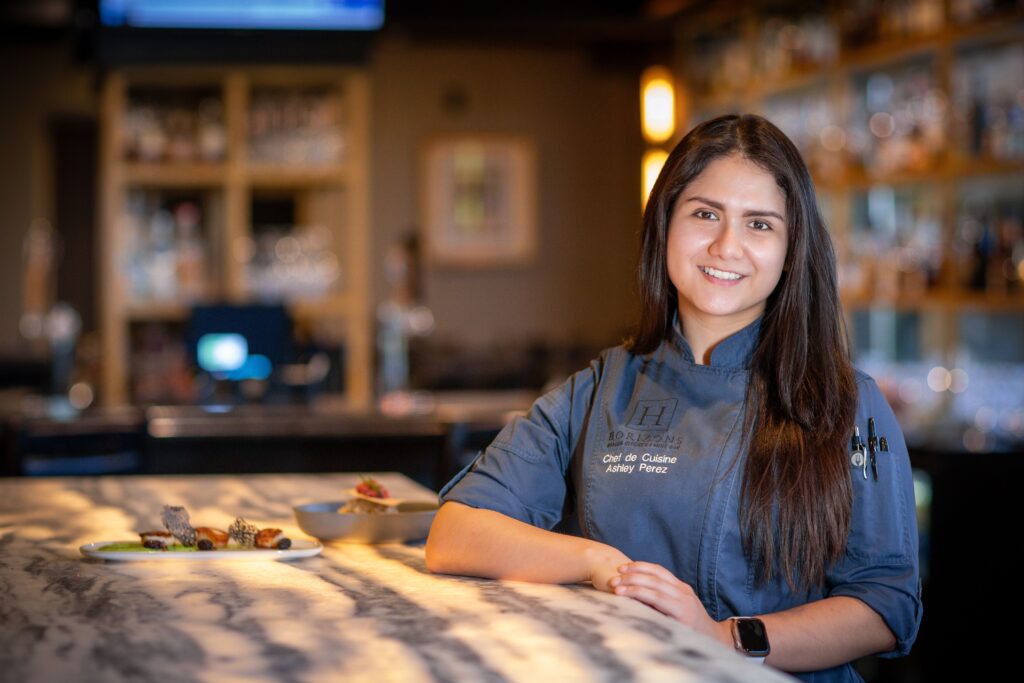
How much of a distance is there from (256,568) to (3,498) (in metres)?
0.81

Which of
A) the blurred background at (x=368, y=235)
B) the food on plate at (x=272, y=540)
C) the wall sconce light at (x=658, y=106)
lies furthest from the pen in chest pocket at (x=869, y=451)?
the wall sconce light at (x=658, y=106)

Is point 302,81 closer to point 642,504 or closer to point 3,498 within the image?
point 3,498

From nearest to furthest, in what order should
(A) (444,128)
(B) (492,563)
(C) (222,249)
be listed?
1. (B) (492,563)
2. (C) (222,249)
3. (A) (444,128)

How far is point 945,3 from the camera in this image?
466 centimetres

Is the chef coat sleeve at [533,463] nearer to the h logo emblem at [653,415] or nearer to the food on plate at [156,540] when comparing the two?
the h logo emblem at [653,415]

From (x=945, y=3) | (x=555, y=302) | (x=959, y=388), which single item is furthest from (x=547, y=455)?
(x=555, y=302)

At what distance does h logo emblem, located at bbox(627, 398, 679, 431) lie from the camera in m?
1.74

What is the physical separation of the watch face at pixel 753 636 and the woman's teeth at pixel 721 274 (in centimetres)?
45

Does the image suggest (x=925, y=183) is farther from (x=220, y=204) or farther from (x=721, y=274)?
(x=721, y=274)

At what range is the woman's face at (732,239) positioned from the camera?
1729 millimetres

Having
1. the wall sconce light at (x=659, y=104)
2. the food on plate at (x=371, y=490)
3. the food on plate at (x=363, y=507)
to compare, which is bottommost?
the food on plate at (x=363, y=507)

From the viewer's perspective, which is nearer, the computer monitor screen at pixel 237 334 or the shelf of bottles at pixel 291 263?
the computer monitor screen at pixel 237 334

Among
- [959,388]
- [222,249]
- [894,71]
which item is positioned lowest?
[959,388]

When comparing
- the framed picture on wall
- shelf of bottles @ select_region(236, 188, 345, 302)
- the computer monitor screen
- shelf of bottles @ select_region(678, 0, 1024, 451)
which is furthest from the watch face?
the framed picture on wall
